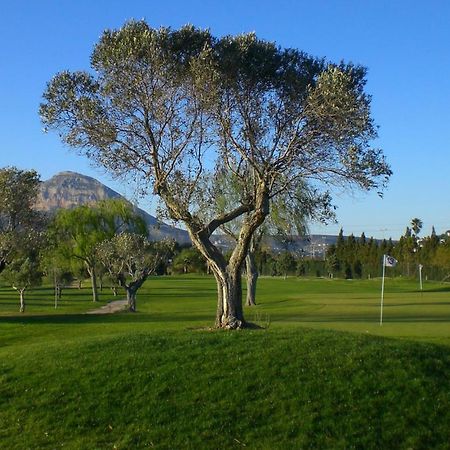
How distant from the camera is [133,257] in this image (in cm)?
5081

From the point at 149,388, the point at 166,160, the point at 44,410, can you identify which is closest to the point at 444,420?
the point at 149,388

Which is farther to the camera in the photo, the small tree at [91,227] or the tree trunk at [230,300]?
the small tree at [91,227]

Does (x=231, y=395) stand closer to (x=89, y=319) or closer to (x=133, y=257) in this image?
(x=89, y=319)

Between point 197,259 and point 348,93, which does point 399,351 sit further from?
point 197,259

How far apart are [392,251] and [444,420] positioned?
112 m

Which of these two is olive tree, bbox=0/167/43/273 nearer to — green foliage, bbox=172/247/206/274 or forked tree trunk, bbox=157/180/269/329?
forked tree trunk, bbox=157/180/269/329

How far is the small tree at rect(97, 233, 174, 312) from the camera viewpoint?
50.6 metres

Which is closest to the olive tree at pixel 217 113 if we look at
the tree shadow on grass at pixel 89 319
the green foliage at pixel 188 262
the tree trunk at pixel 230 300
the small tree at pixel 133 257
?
the tree trunk at pixel 230 300

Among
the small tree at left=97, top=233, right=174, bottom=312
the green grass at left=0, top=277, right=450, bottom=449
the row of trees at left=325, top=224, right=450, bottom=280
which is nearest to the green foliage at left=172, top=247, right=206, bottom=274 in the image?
the row of trees at left=325, top=224, right=450, bottom=280

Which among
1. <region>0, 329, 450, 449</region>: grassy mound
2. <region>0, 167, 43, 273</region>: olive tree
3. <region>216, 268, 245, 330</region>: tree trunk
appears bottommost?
<region>0, 329, 450, 449</region>: grassy mound

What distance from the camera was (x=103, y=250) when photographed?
175ft

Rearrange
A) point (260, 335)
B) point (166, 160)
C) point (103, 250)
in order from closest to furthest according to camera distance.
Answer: point (260, 335), point (166, 160), point (103, 250)

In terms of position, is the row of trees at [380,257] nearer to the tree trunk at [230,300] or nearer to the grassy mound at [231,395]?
the tree trunk at [230,300]

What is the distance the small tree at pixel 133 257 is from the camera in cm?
5056
